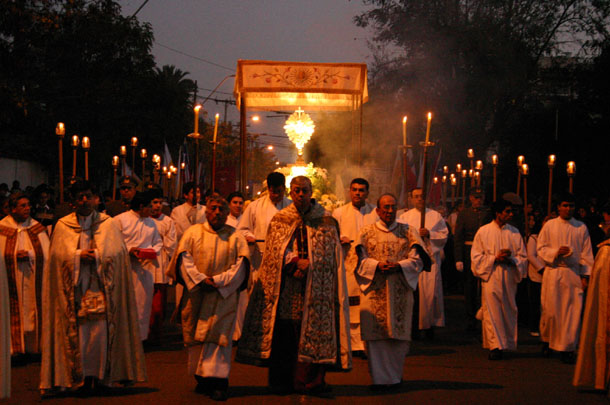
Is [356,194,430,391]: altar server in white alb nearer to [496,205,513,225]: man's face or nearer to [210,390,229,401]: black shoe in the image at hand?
[210,390,229,401]: black shoe

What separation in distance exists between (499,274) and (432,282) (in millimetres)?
1975

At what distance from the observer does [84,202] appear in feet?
24.8

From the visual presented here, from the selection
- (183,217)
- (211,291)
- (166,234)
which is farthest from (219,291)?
(183,217)

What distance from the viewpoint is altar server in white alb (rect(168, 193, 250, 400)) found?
7.40m

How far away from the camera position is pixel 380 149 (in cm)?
3581

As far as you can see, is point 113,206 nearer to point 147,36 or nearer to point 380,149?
point 147,36

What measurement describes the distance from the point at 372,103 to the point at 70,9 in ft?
71.2

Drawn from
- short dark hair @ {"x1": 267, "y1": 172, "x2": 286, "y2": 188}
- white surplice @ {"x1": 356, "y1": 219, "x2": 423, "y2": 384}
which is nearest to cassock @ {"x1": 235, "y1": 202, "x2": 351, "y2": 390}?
white surplice @ {"x1": 356, "y1": 219, "x2": 423, "y2": 384}

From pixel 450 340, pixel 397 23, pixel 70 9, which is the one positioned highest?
pixel 397 23

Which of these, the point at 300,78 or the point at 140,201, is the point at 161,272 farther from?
the point at 300,78

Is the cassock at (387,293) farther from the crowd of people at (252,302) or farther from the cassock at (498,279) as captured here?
the cassock at (498,279)

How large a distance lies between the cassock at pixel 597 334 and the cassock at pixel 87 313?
4.06 meters

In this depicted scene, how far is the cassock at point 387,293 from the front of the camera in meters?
8.06

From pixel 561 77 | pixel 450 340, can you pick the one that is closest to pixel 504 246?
pixel 450 340
